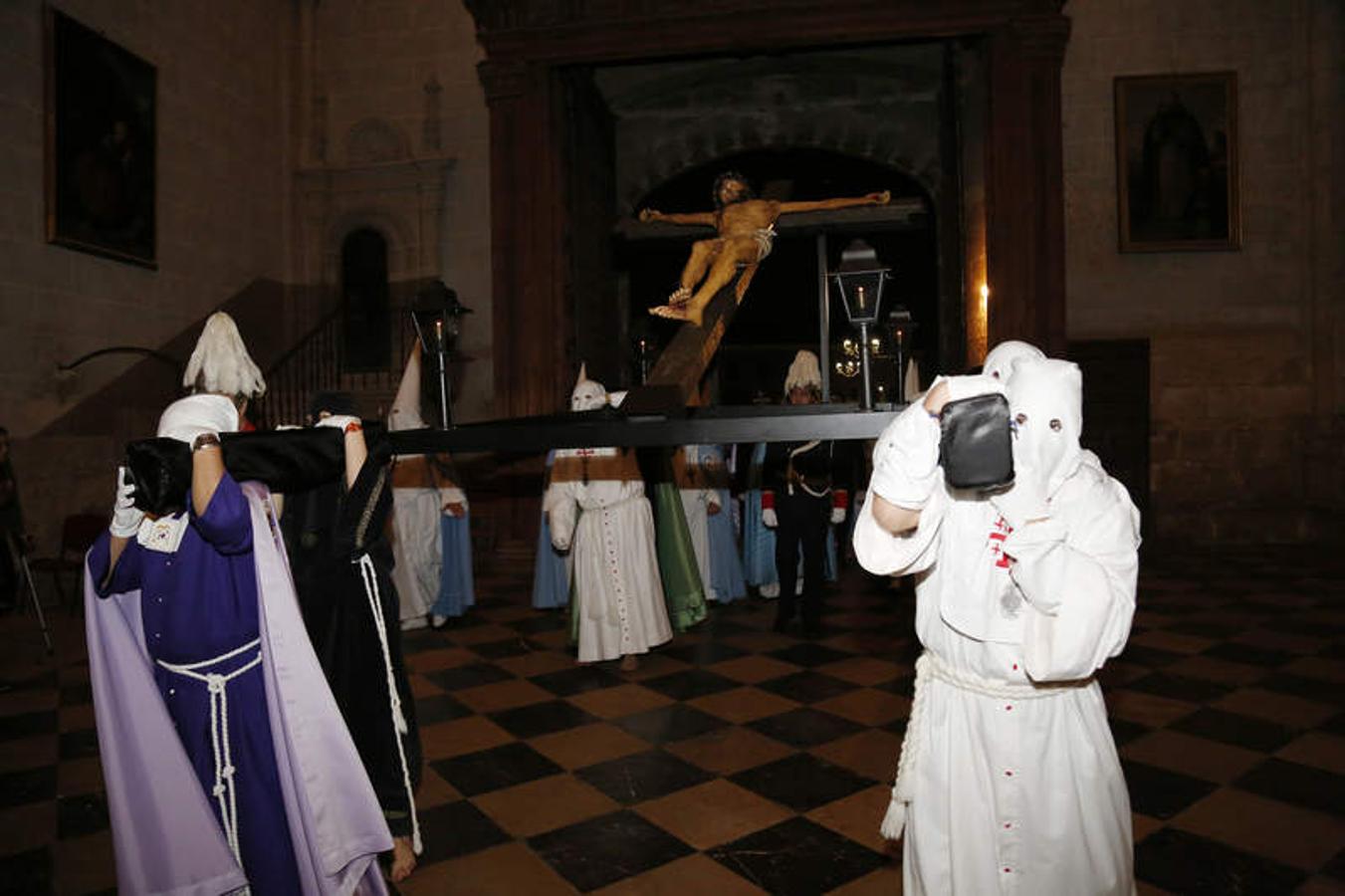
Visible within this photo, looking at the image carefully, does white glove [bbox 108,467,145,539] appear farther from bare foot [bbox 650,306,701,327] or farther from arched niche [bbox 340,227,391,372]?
arched niche [bbox 340,227,391,372]

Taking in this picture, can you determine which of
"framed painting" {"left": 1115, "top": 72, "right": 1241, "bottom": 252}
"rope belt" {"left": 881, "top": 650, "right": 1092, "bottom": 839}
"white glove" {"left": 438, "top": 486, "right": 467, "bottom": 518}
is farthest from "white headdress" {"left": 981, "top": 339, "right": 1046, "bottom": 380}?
"framed painting" {"left": 1115, "top": 72, "right": 1241, "bottom": 252}

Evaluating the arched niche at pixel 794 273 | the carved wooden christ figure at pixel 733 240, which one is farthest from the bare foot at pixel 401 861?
the arched niche at pixel 794 273

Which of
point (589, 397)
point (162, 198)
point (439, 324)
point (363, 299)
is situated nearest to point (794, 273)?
point (363, 299)

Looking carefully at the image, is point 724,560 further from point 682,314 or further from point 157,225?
point 157,225

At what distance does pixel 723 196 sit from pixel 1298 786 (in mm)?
4692

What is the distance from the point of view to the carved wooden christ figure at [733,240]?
5.70 m

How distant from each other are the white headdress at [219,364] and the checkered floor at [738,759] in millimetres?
1653

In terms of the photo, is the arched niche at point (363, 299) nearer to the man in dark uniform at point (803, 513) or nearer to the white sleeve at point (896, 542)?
the man in dark uniform at point (803, 513)

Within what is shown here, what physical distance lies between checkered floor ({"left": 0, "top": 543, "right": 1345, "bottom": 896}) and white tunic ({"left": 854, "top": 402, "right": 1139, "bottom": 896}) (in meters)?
0.88

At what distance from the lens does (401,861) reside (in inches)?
107

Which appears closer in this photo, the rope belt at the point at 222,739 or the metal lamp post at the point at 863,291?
the rope belt at the point at 222,739

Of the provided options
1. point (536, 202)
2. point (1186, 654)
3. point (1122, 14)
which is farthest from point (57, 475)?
point (1122, 14)

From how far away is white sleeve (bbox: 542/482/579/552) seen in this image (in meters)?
5.13

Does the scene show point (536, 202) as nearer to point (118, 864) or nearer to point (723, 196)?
point (723, 196)
